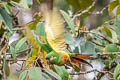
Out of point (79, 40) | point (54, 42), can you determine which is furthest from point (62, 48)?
point (79, 40)

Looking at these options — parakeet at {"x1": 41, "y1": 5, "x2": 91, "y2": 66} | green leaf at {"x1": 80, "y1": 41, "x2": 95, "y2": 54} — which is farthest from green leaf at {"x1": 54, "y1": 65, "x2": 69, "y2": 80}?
green leaf at {"x1": 80, "y1": 41, "x2": 95, "y2": 54}

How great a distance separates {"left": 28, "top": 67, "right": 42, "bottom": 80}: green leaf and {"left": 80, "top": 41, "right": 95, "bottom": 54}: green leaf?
418 mm

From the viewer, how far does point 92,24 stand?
2783 millimetres

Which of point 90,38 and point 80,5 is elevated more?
point 80,5

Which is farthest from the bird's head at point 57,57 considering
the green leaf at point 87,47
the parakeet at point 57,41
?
the green leaf at point 87,47

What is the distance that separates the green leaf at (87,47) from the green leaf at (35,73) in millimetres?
418

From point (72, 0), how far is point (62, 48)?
73 cm

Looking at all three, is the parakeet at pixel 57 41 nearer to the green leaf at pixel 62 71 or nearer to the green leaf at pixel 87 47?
the green leaf at pixel 62 71

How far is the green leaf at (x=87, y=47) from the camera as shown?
1218mm

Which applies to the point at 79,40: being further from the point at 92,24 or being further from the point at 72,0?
the point at 92,24

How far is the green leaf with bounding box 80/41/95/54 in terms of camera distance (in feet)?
4.00

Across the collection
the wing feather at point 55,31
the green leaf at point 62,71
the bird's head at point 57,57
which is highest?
the wing feather at point 55,31

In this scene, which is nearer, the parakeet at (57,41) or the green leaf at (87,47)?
the parakeet at (57,41)

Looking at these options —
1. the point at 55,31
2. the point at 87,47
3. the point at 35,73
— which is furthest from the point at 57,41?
the point at 87,47
